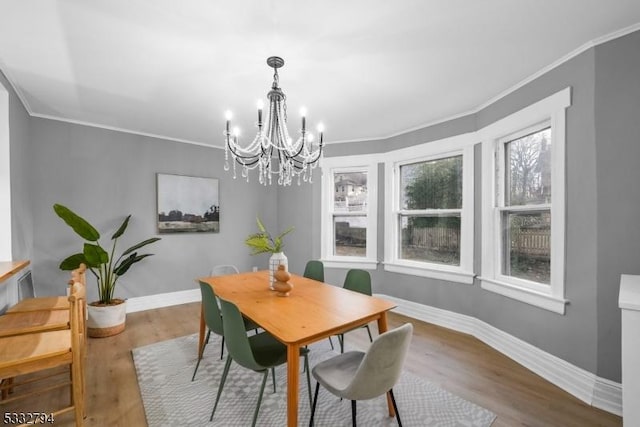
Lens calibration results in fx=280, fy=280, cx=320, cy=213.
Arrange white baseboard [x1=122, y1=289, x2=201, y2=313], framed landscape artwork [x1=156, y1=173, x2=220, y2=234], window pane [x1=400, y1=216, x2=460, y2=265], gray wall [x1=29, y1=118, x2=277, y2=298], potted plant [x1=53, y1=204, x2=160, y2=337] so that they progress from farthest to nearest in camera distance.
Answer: framed landscape artwork [x1=156, y1=173, x2=220, y2=234] → white baseboard [x1=122, y1=289, x2=201, y2=313] → window pane [x1=400, y1=216, x2=460, y2=265] → gray wall [x1=29, y1=118, x2=277, y2=298] → potted plant [x1=53, y1=204, x2=160, y2=337]

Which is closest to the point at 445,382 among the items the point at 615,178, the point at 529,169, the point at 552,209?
the point at 552,209

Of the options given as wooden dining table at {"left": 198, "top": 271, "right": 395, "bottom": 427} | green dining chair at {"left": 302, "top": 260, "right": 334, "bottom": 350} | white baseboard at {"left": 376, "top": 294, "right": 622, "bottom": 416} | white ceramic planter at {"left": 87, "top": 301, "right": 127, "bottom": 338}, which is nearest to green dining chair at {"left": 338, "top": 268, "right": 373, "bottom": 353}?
wooden dining table at {"left": 198, "top": 271, "right": 395, "bottom": 427}

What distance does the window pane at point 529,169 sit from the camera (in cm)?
247

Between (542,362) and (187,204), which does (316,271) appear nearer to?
(542,362)

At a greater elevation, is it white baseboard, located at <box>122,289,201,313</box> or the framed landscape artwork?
the framed landscape artwork

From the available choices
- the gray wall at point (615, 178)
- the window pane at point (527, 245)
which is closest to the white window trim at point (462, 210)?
the window pane at point (527, 245)

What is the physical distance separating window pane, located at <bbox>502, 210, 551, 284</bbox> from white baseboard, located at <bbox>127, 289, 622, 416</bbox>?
0.63 m

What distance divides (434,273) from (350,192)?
5.54ft

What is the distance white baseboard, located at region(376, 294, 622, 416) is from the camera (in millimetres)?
1923

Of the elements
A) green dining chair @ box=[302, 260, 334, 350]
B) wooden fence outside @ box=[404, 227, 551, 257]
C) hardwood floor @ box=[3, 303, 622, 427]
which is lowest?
hardwood floor @ box=[3, 303, 622, 427]

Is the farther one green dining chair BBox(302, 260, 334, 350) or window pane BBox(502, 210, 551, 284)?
green dining chair BBox(302, 260, 334, 350)

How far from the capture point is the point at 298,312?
6.10ft

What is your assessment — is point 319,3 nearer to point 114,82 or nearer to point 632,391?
point 114,82

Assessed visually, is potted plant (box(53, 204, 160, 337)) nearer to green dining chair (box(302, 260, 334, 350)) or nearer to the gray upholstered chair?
green dining chair (box(302, 260, 334, 350))
